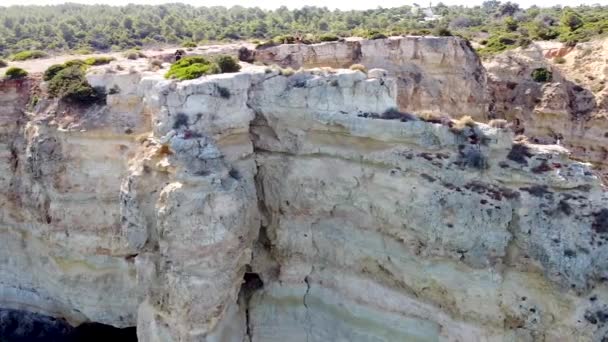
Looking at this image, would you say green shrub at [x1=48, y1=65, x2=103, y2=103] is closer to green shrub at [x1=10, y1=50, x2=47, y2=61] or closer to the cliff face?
the cliff face

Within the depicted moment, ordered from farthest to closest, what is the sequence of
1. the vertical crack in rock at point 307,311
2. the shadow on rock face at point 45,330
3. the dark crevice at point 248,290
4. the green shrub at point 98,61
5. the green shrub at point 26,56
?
1. the green shrub at point 26,56
2. the green shrub at point 98,61
3. the shadow on rock face at point 45,330
4. the dark crevice at point 248,290
5. the vertical crack in rock at point 307,311

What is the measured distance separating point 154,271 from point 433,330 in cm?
843

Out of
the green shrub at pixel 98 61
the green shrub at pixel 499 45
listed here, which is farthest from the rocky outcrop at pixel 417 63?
the green shrub at pixel 499 45

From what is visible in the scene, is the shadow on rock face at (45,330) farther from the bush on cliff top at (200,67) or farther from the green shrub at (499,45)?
the green shrub at (499,45)

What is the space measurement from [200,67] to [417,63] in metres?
14.9

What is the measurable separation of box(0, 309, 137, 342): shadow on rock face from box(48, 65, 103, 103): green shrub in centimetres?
878

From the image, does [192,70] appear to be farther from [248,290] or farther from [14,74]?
[14,74]

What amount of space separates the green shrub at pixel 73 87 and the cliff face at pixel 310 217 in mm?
670

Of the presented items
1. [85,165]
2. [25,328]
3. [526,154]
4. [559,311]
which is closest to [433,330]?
[559,311]

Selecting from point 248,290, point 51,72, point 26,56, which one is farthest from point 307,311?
point 26,56

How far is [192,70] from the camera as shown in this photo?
18.8 meters

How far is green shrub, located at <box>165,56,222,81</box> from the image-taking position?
1848 cm

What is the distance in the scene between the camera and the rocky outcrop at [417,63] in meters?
28.5


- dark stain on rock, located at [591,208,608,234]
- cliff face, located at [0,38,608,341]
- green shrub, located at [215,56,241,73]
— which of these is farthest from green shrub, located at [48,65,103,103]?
dark stain on rock, located at [591,208,608,234]
